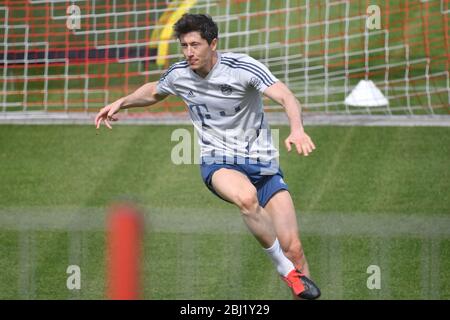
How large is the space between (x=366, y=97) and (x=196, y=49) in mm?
6356

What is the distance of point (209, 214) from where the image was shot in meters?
9.41

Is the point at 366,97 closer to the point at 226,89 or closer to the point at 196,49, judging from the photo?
the point at 226,89

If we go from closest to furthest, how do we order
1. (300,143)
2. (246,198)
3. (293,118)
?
(300,143) → (293,118) → (246,198)

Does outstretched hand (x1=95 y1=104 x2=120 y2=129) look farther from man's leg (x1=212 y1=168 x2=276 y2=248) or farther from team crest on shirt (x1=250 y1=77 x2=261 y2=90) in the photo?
team crest on shirt (x1=250 y1=77 x2=261 y2=90)

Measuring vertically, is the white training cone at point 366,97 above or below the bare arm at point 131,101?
above

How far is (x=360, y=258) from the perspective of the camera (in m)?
8.17

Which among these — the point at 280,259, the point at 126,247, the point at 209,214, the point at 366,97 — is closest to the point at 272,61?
the point at 366,97

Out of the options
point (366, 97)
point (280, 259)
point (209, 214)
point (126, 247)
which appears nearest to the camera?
point (126, 247)

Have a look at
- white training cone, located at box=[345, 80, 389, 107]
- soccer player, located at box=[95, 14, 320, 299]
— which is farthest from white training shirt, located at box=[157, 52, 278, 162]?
white training cone, located at box=[345, 80, 389, 107]

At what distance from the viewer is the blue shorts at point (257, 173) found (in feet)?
22.0

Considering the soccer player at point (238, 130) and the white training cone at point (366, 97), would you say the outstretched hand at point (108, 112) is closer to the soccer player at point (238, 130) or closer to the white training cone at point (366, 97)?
the soccer player at point (238, 130)

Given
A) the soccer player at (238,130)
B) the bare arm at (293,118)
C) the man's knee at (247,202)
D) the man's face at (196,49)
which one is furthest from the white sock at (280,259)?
the man's face at (196,49)

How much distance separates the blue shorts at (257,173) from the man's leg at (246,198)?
82 millimetres

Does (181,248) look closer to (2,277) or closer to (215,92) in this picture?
(2,277)
